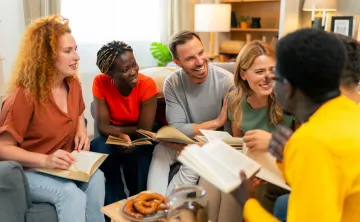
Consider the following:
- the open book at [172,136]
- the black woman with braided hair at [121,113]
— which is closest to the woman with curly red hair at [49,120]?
the black woman with braided hair at [121,113]

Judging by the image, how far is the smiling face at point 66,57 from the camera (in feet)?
5.74

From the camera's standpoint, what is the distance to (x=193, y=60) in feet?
6.68

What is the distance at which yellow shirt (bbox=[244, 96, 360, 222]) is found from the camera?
78 centimetres

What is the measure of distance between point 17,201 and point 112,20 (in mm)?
2580

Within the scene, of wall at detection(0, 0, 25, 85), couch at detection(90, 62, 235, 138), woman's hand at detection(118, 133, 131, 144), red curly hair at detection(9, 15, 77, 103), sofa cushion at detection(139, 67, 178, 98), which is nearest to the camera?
red curly hair at detection(9, 15, 77, 103)

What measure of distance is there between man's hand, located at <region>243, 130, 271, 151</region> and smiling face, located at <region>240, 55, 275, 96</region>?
1.46 feet

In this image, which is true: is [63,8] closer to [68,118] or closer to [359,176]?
[68,118]

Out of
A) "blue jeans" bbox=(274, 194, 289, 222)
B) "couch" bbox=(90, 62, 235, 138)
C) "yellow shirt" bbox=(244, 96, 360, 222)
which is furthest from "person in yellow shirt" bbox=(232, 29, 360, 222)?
"couch" bbox=(90, 62, 235, 138)

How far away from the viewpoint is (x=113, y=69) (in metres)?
2.02

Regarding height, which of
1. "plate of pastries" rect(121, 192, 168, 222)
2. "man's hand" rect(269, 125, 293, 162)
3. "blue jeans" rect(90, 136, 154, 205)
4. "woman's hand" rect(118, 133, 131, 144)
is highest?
"man's hand" rect(269, 125, 293, 162)

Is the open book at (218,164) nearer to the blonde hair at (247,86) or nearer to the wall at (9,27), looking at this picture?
the blonde hair at (247,86)

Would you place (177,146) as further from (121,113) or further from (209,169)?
(209,169)

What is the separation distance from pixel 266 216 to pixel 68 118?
1.10m

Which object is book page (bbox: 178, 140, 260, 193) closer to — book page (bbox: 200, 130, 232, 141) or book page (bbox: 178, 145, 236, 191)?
book page (bbox: 178, 145, 236, 191)
